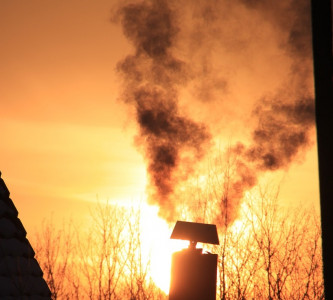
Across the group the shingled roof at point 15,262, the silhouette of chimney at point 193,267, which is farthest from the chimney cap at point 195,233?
the shingled roof at point 15,262

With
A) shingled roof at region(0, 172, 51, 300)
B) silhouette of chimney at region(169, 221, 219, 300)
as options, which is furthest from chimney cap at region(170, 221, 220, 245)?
shingled roof at region(0, 172, 51, 300)

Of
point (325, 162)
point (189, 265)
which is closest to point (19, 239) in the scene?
point (325, 162)

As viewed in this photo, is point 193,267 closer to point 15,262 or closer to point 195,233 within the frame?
point 195,233

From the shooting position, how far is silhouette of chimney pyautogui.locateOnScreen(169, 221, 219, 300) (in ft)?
29.0

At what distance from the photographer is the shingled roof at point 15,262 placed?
3.64 metres

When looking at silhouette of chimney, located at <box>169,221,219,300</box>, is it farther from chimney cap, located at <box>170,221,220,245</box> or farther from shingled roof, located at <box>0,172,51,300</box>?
shingled roof, located at <box>0,172,51,300</box>

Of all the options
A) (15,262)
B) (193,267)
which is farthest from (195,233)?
(15,262)

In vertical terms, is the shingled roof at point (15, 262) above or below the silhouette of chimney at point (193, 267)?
below

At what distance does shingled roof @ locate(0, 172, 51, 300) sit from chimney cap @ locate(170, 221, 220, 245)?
528cm

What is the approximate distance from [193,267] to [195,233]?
2.10ft

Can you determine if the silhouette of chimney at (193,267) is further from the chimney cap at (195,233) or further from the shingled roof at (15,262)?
the shingled roof at (15,262)

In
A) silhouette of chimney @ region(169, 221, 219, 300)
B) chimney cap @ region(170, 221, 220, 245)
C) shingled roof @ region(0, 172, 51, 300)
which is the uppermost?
chimney cap @ region(170, 221, 220, 245)

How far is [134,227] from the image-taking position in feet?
37.7

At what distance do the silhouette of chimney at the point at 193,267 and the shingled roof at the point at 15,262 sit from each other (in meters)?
5.20
